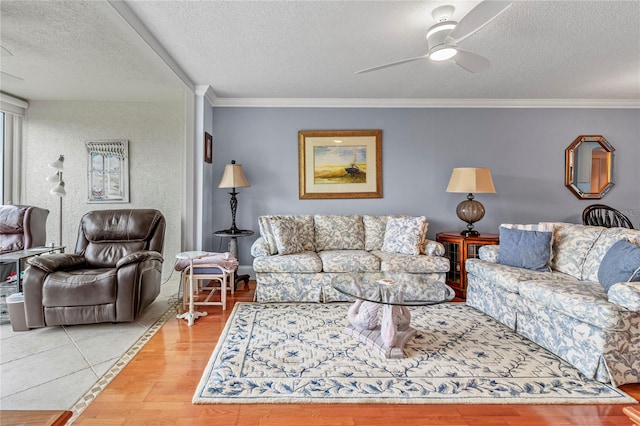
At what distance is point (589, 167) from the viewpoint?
4559 millimetres

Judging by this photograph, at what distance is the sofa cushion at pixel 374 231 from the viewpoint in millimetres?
4094

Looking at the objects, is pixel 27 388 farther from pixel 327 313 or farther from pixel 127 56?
pixel 127 56

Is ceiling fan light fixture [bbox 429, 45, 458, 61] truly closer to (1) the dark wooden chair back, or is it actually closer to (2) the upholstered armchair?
(1) the dark wooden chair back

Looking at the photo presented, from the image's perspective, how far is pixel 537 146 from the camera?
4562 millimetres

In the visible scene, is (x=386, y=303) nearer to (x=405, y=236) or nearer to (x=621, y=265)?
(x=621, y=265)

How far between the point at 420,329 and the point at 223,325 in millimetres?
1707

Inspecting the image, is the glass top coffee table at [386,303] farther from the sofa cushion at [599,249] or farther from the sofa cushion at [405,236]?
the sofa cushion at [599,249]

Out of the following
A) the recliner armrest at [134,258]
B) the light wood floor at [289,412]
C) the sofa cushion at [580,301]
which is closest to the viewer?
the light wood floor at [289,412]

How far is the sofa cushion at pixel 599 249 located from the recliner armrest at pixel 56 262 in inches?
179

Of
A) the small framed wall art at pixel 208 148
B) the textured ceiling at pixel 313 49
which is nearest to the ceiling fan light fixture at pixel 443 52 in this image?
the textured ceiling at pixel 313 49

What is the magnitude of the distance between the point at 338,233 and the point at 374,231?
0.46 meters

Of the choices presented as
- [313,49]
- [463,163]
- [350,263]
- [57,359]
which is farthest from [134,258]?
[463,163]

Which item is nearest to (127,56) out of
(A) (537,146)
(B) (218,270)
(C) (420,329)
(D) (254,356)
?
(B) (218,270)

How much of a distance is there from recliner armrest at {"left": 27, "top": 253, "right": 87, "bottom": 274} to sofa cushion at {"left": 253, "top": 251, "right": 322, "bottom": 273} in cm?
166
